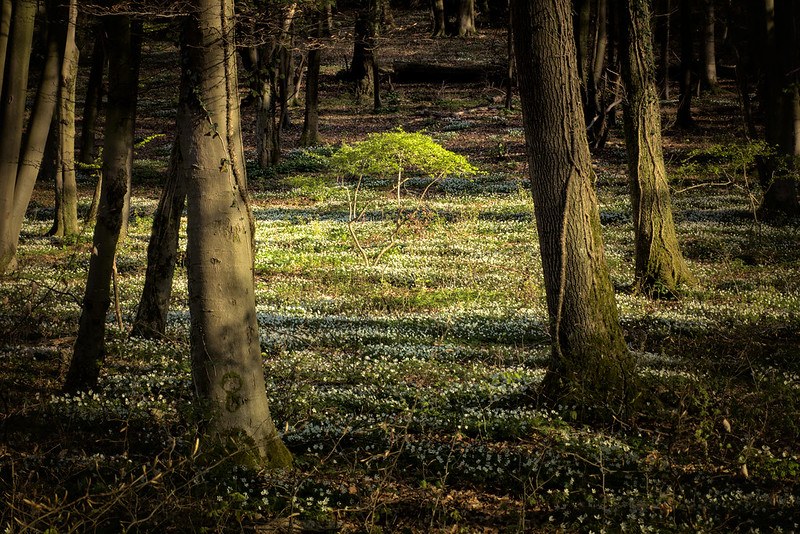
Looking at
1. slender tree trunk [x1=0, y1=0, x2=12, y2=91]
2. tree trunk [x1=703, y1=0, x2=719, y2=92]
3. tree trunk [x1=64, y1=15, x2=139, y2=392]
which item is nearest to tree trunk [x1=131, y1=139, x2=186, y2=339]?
tree trunk [x1=64, y1=15, x2=139, y2=392]

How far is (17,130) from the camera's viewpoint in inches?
575

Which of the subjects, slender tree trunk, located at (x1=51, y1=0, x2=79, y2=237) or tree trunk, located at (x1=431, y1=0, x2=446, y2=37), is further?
tree trunk, located at (x1=431, y1=0, x2=446, y2=37)

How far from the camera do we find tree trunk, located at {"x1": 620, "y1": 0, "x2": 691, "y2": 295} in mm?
13680

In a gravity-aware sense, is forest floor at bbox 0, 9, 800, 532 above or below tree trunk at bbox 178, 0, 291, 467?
below

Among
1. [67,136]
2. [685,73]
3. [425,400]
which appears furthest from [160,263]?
[685,73]

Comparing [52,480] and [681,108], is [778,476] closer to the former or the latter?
[52,480]

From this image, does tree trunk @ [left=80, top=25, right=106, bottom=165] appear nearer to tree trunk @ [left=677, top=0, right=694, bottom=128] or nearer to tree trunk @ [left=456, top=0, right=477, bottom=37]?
tree trunk @ [left=677, top=0, right=694, bottom=128]

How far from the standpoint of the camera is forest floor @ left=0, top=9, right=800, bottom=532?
215 inches

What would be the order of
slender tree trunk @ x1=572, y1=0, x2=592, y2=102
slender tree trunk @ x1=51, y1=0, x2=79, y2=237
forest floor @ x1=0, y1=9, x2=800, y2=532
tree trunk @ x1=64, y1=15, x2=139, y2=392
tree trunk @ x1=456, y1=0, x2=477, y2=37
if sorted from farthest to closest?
tree trunk @ x1=456, y1=0, x2=477, y2=37 < slender tree trunk @ x1=572, y1=0, x2=592, y2=102 < slender tree trunk @ x1=51, y1=0, x2=79, y2=237 < tree trunk @ x1=64, y1=15, x2=139, y2=392 < forest floor @ x1=0, y1=9, x2=800, y2=532

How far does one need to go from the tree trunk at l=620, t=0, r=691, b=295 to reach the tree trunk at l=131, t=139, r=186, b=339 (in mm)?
8093

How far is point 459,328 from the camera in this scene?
12086 mm

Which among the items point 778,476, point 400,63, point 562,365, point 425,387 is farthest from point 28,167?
point 400,63

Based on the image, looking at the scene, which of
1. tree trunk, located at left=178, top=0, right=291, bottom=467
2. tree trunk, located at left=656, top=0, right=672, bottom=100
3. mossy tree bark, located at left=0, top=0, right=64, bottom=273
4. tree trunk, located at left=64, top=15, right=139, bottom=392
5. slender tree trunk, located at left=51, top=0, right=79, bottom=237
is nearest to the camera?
tree trunk, located at left=178, top=0, right=291, bottom=467

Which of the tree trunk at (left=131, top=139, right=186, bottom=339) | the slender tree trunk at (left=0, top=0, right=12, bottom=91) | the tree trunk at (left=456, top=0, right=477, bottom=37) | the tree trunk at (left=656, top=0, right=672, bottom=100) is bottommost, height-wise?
the tree trunk at (left=131, top=139, right=186, bottom=339)
